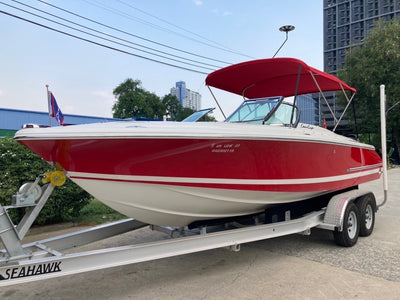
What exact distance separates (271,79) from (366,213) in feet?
8.48

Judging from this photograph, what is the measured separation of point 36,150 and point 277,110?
2910 mm

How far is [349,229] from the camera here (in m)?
4.52

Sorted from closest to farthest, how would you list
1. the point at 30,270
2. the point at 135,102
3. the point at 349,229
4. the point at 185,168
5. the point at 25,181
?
the point at 30,270
the point at 185,168
the point at 349,229
the point at 25,181
the point at 135,102

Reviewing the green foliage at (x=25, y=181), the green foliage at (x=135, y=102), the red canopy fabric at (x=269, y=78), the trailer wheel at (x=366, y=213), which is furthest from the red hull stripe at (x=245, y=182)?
the green foliage at (x=135, y=102)

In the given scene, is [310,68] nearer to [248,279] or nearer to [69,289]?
[248,279]

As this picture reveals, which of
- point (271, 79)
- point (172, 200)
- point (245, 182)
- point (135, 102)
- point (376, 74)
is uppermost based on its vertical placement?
point (135, 102)

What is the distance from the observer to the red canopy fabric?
443 cm

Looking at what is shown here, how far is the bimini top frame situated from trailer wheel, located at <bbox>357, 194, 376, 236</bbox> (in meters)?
1.41

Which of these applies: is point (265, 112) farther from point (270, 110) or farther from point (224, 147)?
point (224, 147)

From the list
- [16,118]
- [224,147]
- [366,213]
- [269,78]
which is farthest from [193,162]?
[16,118]

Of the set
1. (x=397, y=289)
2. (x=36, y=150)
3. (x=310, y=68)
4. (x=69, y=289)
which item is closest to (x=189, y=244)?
(x=69, y=289)

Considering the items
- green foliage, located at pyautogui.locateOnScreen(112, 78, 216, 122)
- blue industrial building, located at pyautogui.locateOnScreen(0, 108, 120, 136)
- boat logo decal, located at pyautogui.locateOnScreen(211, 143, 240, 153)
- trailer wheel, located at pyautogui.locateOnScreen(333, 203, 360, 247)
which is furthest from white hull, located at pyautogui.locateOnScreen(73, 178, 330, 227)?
green foliage, located at pyautogui.locateOnScreen(112, 78, 216, 122)

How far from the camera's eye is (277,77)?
5.11 metres

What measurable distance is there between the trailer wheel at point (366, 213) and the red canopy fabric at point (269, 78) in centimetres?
184
